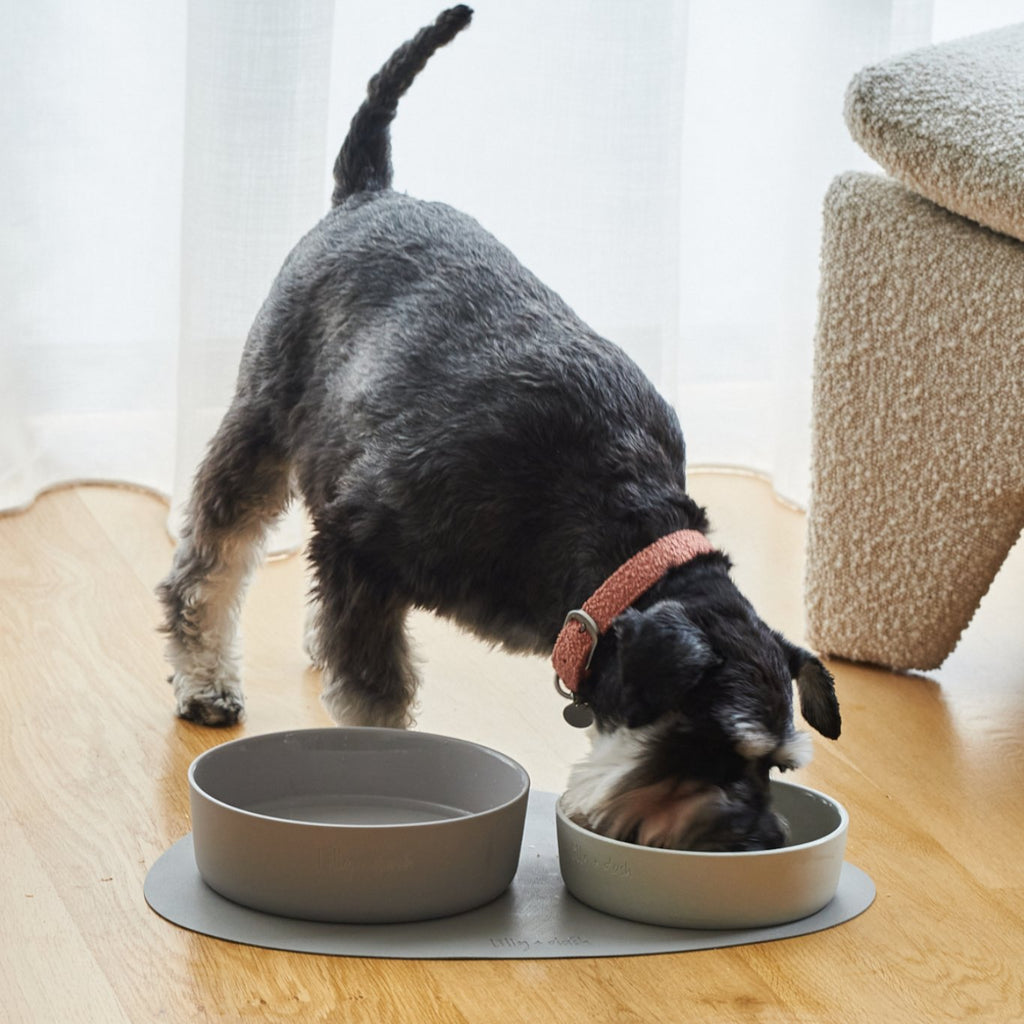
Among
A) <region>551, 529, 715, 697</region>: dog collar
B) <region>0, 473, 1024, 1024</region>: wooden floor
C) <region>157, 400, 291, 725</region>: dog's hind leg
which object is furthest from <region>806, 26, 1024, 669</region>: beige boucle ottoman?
<region>157, 400, 291, 725</region>: dog's hind leg

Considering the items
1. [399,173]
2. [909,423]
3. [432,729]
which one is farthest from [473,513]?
[399,173]

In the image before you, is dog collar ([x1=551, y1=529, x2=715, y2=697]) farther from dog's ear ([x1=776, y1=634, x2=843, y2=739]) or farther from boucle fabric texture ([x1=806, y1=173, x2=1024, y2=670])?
boucle fabric texture ([x1=806, y1=173, x2=1024, y2=670])

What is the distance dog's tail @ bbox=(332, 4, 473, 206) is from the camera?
250cm

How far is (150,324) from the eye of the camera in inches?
133

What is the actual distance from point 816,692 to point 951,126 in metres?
1.04

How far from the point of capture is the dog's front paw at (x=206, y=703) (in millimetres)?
2447

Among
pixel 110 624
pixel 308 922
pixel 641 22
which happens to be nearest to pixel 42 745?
pixel 110 624

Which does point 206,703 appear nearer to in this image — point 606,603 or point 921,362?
point 606,603

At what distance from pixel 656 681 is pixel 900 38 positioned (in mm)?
2287

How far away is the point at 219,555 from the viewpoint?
2471 mm

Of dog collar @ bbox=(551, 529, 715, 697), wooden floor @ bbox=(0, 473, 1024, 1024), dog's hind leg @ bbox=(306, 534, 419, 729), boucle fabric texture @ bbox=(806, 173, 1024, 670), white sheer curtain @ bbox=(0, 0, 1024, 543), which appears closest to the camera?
wooden floor @ bbox=(0, 473, 1024, 1024)

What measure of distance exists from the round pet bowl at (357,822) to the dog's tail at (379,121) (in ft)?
3.08

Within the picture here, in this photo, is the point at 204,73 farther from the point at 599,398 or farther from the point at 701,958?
the point at 701,958

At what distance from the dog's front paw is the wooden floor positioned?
0.08 feet
